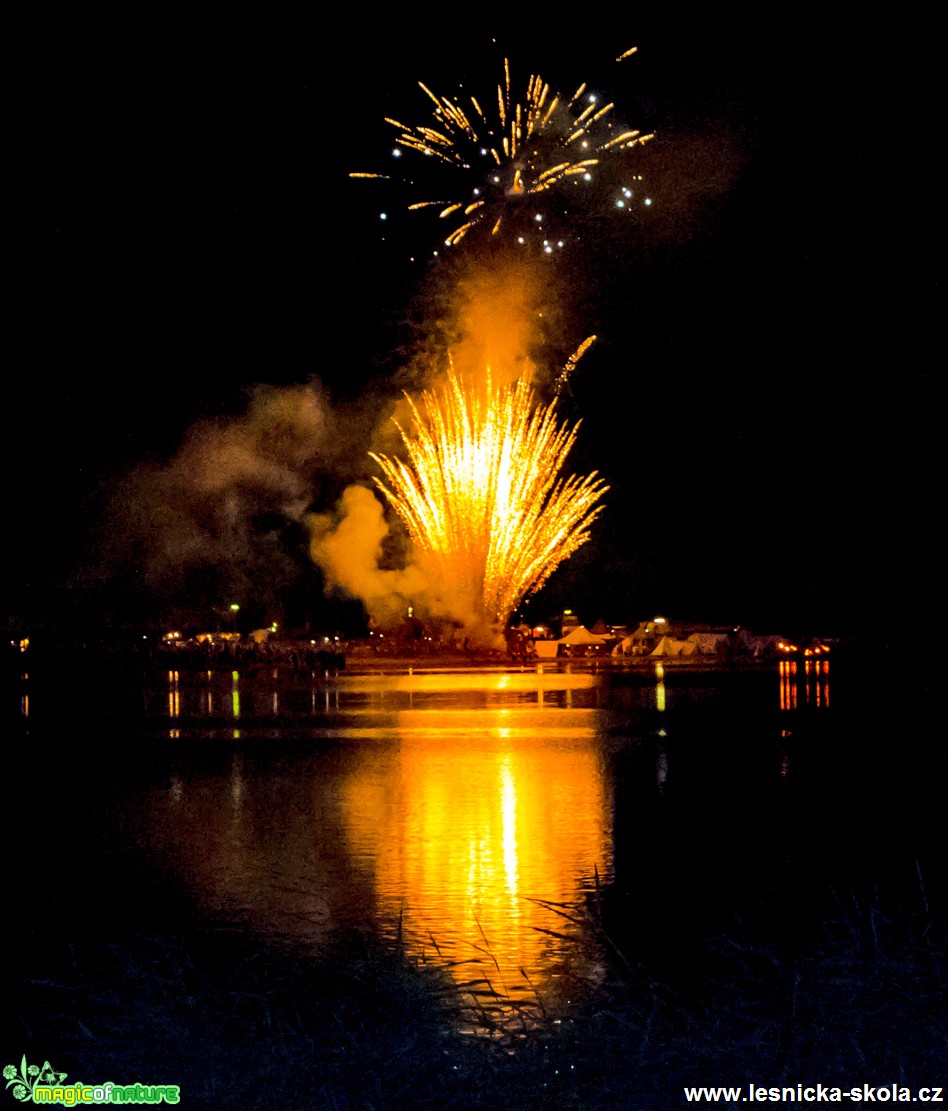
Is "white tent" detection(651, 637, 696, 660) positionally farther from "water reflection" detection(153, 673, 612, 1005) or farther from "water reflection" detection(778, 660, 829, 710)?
"water reflection" detection(153, 673, 612, 1005)

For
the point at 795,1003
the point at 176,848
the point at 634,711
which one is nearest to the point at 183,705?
the point at 634,711

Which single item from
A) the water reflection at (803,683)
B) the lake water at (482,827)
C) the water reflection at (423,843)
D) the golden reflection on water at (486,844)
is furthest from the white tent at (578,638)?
the golden reflection on water at (486,844)

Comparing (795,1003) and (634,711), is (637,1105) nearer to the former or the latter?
(795,1003)

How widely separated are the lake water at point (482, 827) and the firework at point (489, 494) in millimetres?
16924

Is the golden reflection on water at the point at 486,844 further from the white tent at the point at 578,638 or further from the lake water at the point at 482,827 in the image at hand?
the white tent at the point at 578,638

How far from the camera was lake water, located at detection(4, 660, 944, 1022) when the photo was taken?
9.21 metres

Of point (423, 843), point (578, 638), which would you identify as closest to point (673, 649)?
point (578, 638)

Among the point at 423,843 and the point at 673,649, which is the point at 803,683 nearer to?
the point at 673,649

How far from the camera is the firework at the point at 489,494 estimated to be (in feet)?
142

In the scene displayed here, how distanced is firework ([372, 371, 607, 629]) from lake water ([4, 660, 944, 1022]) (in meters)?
16.9

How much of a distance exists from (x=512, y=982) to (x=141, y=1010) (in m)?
2.09

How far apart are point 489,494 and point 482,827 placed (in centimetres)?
3137

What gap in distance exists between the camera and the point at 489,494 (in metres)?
44.2

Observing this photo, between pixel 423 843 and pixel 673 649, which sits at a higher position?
pixel 673 649
